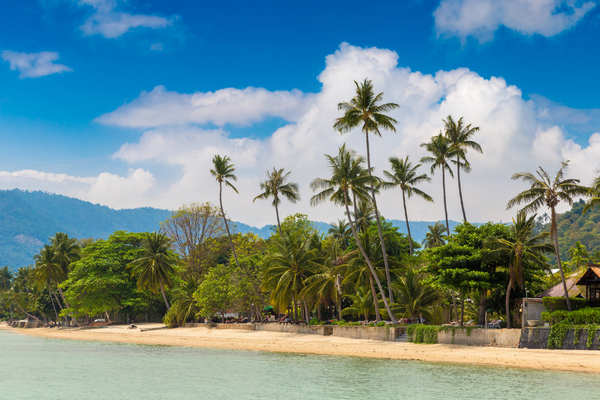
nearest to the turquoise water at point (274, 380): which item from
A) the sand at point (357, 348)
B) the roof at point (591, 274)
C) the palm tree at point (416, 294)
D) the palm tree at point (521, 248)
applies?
the sand at point (357, 348)

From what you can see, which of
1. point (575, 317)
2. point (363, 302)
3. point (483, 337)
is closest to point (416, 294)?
point (363, 302)

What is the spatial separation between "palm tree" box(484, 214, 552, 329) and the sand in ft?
14.5

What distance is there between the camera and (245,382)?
2327 cm

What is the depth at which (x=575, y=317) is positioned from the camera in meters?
27.0

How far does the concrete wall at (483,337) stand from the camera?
2900 cm

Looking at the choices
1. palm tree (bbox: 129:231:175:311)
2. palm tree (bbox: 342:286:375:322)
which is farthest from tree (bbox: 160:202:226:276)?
palm tree (bbox: 342:286:375:322)

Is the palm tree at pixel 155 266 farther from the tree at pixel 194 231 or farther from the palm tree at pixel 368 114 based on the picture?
the palm tree at pixel 368 114

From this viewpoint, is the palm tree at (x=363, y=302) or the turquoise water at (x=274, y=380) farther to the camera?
the palm tree at (x=363, y=302)

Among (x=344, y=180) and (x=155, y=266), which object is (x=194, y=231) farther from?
(x=344, y=180)

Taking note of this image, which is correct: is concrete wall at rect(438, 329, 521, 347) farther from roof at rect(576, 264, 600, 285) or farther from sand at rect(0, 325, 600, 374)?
roof at rect(576, 264, 600, 285)

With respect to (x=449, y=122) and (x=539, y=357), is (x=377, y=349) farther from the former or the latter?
Result: (x=449, y=122)

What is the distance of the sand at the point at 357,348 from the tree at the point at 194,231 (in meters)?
13.5

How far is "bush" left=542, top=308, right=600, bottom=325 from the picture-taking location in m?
26.3

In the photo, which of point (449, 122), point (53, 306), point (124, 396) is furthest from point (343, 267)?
point (53, 306)
